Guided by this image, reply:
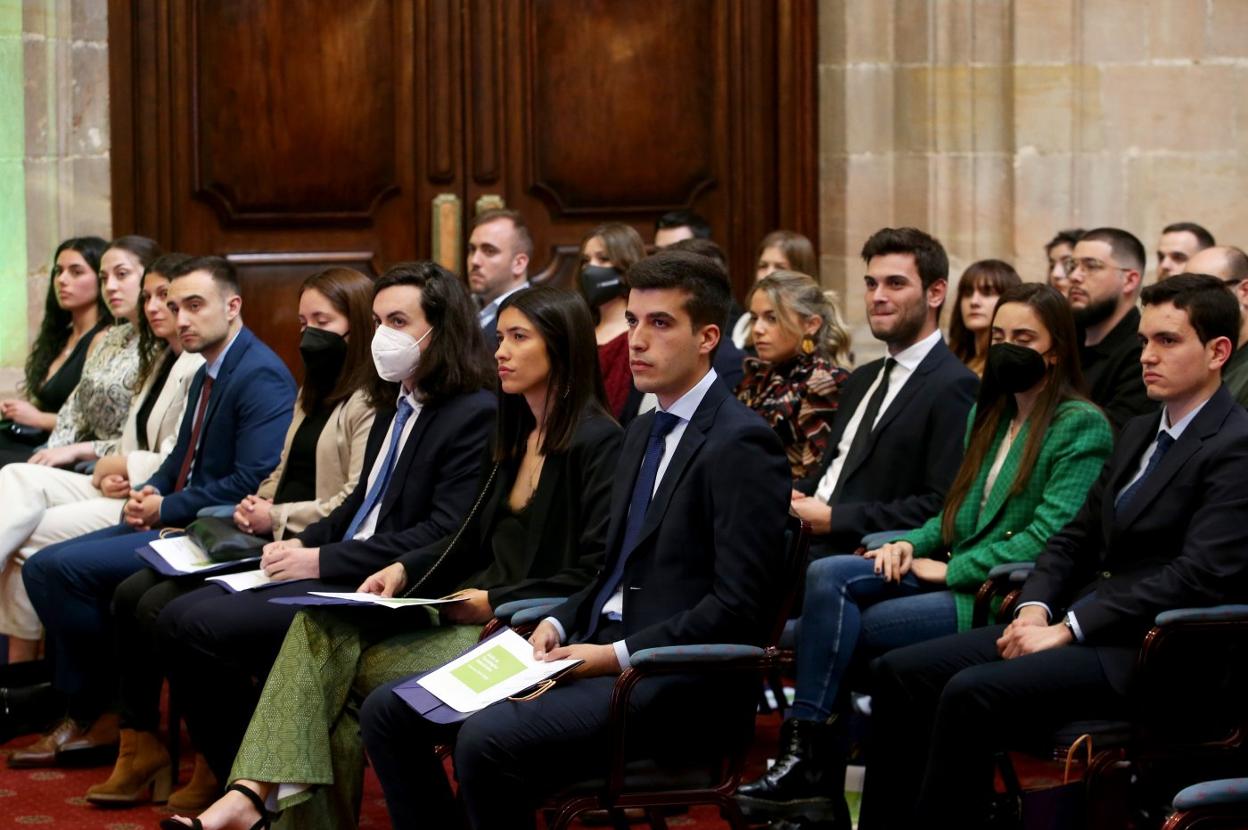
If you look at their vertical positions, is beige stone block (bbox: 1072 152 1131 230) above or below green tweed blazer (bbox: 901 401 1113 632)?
above

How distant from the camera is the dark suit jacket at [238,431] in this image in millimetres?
5469

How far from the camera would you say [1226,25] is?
7516 mm

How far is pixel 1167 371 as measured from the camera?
155 inches

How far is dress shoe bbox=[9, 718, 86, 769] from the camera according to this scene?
5363 mm

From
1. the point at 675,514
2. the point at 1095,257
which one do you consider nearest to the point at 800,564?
the point at 675,514

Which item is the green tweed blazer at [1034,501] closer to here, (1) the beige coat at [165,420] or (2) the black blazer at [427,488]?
(2) the black blazer at [427,488]

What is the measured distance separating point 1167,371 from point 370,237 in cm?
478

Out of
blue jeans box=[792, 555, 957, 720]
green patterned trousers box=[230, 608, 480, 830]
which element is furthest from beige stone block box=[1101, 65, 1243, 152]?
green patterned trousers box=[230, 608, 480, 830]

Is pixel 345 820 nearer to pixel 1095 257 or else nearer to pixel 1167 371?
pixel 1167 371

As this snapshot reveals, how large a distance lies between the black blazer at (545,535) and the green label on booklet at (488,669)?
398 mm

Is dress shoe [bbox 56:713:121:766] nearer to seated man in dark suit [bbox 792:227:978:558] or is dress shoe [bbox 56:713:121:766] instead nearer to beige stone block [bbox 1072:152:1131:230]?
seated man in dark suit [bbox 792:227:978:558]

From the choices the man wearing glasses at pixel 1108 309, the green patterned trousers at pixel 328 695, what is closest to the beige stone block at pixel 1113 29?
the man wearing glasses at pixel 1108 309

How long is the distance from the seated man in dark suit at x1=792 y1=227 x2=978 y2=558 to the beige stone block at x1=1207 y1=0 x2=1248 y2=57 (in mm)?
3167

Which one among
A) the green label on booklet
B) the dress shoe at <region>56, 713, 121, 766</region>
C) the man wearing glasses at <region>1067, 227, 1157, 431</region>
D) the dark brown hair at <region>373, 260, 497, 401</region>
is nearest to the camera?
the green label on booklet
